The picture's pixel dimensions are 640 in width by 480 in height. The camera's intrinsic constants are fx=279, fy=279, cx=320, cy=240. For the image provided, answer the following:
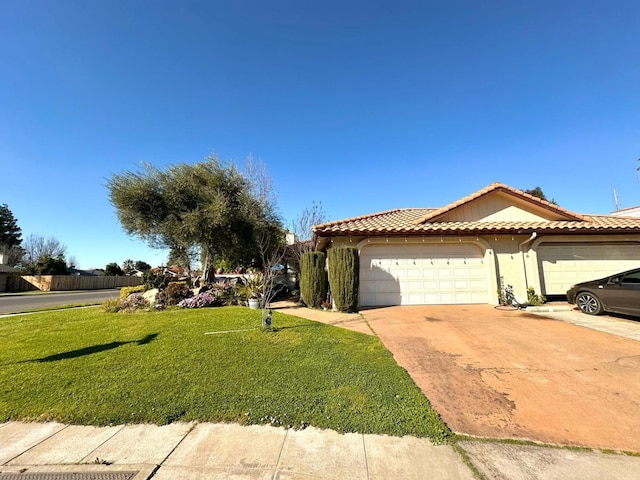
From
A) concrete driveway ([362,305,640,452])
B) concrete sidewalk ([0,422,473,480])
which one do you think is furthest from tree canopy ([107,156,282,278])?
concrete sidewalk ([0,422,473,480])

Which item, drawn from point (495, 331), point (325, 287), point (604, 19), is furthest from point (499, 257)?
point (604, 19)

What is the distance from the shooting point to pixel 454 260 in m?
11.0

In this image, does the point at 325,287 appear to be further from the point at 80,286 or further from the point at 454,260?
the point at 80,286

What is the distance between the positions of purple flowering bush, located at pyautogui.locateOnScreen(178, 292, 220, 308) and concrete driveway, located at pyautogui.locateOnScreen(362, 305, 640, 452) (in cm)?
691

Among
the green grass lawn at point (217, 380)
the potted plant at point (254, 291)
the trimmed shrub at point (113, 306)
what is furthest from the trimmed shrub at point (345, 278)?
the trimmed shrub at point (113, 306)

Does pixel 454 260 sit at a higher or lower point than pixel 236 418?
higher

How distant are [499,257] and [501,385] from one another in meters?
8.41

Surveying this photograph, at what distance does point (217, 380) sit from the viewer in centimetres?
413

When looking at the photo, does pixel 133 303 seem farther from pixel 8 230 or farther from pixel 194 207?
pixel 8 230

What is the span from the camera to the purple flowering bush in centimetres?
1095

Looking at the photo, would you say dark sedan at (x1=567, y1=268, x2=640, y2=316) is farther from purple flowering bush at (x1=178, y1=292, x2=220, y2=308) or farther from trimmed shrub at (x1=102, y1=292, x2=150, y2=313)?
trimmed shrub at (x1=102, y1=292, x2=150, y2=313)

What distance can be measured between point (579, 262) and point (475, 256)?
4133 mm

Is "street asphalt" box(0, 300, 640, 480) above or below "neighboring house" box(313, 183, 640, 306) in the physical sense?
below

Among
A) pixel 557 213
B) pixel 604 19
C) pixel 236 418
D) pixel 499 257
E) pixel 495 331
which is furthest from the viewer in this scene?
pixel 557 213
